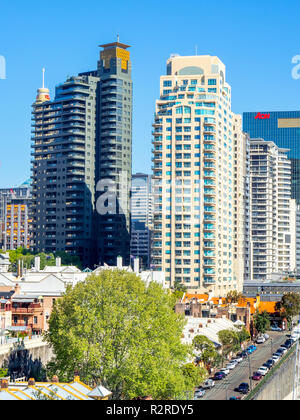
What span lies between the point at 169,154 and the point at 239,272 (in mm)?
42746

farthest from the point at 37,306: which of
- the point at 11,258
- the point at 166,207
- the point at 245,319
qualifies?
the point at 11,258

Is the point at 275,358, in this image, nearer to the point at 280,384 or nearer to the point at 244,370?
the point at 244,370

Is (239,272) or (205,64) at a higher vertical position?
(205,64)

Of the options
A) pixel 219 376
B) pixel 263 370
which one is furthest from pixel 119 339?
pixel 263 370

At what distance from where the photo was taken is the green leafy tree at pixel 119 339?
5731cm

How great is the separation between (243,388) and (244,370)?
1583cm

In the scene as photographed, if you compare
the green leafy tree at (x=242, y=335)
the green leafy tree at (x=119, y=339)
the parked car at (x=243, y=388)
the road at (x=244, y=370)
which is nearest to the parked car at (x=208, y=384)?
the road at (x=244, y=370)

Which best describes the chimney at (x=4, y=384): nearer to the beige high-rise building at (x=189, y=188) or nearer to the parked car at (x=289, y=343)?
the parked car at (x=289, y=343)

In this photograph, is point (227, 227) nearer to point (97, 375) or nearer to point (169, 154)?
point (169, 154)

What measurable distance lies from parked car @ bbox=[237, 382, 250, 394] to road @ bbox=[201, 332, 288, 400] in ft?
2.60

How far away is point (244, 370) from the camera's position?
93688 mm

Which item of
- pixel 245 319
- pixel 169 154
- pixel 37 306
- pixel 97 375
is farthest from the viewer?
pixel 169 154

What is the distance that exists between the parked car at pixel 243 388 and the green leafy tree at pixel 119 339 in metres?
13.0
